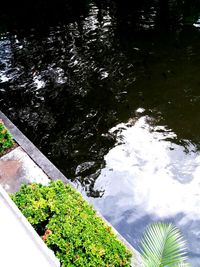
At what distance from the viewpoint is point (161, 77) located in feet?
28.5

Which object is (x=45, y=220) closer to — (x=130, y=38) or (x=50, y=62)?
(x=50, y=62)

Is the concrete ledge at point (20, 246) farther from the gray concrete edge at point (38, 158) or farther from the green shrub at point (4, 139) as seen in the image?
the green shrub at point (4, 139)

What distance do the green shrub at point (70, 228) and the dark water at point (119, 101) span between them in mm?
1651

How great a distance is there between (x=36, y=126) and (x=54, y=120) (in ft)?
1.49

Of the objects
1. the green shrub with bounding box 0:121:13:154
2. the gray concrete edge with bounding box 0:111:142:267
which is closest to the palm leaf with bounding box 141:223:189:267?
the gray concrete edge with bounding box 0:111:142:267

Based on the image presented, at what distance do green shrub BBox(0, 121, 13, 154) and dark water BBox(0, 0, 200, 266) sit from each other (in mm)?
1045

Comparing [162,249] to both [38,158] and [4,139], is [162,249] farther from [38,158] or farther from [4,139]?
[4,139]

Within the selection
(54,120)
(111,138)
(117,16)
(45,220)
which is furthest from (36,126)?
(117,16)

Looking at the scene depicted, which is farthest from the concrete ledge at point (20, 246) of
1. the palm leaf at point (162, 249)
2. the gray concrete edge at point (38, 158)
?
the gray concrete edge at point (38, 158)

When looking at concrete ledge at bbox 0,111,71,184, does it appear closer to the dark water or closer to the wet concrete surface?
the wet concrete surface

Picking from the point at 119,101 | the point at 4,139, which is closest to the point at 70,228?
the point at 4,139

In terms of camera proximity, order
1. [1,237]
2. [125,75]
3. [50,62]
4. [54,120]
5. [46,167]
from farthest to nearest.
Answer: [50,62], [125,75], [54,120], [46,167], [1,237]

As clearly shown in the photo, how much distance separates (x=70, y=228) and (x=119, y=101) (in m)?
4.74

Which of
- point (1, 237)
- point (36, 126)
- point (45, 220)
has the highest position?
point (1, 237)
